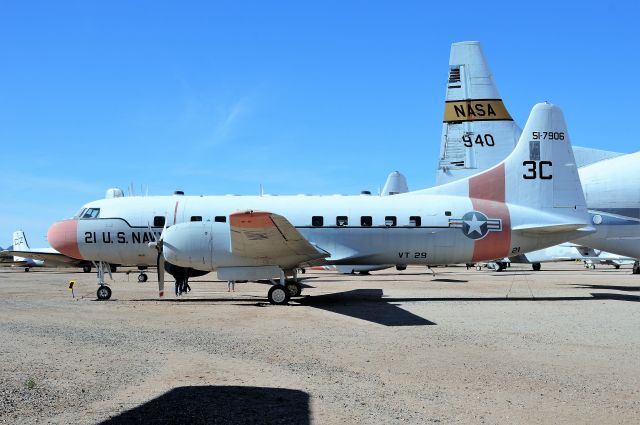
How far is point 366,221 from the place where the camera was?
19312mm

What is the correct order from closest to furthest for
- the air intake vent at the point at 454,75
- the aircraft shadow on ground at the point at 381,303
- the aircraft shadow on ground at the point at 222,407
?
the aircraft shadow on ground at the point at 222,407, the aircraft shadow on ground at the point at 381,303, the air intake vent at the point at 454,75

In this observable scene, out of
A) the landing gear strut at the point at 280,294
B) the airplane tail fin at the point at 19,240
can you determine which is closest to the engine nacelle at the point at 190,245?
the landing gear strut at the point at 280,294

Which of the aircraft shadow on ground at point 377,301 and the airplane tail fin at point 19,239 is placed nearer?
the aircraft shadow on ground at point 377,301

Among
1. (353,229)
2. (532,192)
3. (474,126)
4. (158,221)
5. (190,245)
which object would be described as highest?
(474,126)

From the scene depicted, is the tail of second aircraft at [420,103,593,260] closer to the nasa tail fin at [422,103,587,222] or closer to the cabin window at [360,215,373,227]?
the nasa tail fin at [422,103,587,222]

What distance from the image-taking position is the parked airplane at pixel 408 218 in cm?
1928

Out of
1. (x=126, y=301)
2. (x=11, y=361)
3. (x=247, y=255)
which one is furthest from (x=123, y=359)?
(x=126, y=301)

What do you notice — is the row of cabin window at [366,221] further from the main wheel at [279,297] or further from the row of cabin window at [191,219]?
the row of cabin window at [191,219]

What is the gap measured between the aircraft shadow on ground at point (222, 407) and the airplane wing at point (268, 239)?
8.38 meters

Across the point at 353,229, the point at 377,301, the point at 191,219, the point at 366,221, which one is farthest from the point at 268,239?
the point at 377,301

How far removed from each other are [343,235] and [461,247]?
4.23 meters

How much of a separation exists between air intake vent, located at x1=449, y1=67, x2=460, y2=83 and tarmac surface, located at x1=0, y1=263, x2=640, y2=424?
13.3 metres

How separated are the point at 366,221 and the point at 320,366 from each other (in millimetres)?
11188

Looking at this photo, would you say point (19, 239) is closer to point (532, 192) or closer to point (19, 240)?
point (19, 240)
